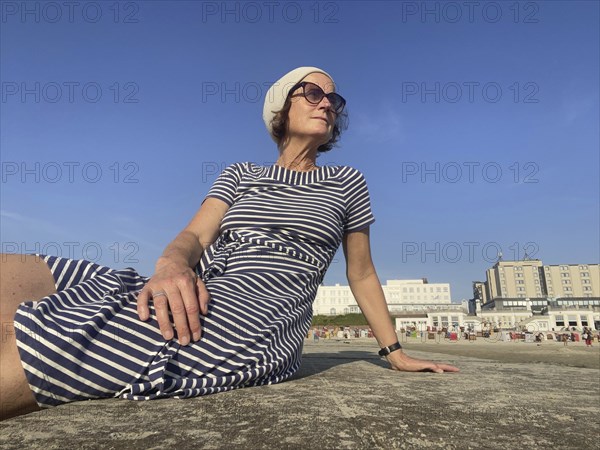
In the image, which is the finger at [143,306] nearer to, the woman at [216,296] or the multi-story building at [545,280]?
the woman at [216,296]

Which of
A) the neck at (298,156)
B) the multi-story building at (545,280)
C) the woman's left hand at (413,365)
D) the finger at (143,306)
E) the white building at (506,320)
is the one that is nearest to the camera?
the finger at (143,306)

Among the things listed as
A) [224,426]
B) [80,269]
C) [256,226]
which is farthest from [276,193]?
[224,426]

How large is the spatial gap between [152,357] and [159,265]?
35 cm

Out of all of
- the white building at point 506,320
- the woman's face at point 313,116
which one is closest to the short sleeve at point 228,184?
the woman's face at point 313,116

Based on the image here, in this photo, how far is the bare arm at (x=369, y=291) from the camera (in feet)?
7.58

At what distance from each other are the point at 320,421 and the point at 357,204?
4.90 feet

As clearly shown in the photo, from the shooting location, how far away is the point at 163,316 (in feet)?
4.24

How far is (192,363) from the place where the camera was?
130cm

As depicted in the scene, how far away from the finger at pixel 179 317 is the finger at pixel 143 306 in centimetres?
7

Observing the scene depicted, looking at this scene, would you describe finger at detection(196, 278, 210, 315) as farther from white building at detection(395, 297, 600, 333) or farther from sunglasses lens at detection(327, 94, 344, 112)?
white building at detection(395, 297, 600, 333)

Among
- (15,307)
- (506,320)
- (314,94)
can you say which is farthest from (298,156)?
A: (506,320)

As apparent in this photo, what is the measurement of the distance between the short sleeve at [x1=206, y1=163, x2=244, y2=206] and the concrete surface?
41.9 inches

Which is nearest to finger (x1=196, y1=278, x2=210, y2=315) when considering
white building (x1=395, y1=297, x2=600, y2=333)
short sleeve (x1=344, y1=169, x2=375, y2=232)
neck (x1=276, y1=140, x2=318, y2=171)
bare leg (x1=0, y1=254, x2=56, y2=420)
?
bare leg (x1=0, y1=254, x2=56, y2=420)

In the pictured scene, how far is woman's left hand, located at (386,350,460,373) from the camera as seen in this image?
2.19 meters
